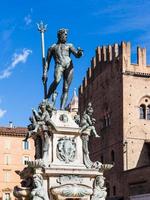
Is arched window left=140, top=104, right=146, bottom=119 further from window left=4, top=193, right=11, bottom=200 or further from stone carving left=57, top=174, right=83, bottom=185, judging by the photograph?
stone carving left=57, top=174, right=83, bottom=185

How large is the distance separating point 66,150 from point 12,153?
65.8m

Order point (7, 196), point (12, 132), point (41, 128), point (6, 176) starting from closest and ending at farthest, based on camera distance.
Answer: point (41, 128), point (7, 196), point (6, 176), point (12, 132)

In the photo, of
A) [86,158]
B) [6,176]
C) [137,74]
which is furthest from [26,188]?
[6,176]

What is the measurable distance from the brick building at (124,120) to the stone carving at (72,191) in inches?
1290

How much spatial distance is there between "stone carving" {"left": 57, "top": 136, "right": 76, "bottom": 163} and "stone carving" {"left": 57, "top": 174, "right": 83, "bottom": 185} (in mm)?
461

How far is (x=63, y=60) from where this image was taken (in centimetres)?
1656

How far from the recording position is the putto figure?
1648cm

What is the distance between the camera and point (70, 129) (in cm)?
1569

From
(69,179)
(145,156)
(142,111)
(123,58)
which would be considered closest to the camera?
(69,179)

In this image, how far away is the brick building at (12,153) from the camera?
79438 millimetres

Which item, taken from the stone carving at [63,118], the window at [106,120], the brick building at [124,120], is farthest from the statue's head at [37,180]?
the window at [106,120]

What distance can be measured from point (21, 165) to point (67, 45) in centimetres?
6492

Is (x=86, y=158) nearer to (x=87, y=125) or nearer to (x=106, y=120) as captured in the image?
(x=87, y=125)

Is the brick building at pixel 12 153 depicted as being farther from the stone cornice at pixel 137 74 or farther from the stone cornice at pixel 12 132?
the stone cornice at pixel 137 74
